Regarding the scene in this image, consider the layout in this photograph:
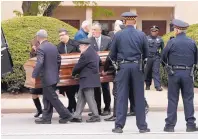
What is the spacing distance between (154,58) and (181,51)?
5.65m

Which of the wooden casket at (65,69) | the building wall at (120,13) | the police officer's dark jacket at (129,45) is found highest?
the police officer's dark jacket at (129,45)

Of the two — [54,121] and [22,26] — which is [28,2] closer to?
[22,26]

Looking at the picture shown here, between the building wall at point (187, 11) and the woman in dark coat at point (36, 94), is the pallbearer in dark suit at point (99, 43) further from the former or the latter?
the building wall at point (187, 11)

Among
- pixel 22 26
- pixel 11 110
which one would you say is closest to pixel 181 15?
pixel 22 26

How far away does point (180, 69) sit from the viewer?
30.2 ft

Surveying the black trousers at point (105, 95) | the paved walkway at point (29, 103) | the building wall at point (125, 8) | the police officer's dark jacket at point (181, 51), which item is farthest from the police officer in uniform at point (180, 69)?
the building wall at point (125, 8)

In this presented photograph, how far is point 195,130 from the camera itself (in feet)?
30.6

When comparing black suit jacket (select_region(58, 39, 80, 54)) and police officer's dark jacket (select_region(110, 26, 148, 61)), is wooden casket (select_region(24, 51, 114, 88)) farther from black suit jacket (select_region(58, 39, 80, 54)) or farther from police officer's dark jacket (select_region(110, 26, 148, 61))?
police officer's dark jacket (select_region(110, 26, 148, 61))

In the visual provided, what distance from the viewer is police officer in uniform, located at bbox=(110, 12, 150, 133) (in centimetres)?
901

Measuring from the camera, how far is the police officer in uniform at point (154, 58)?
1455 centimetres

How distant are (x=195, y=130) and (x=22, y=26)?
22.6ft

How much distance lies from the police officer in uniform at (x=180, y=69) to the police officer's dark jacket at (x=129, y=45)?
0.49m

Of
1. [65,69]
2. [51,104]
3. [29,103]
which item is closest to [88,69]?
[65,69]

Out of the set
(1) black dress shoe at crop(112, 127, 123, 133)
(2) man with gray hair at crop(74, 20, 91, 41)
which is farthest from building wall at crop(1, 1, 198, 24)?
(1) black dress shoe at crop(112, 127, 123, 133)
